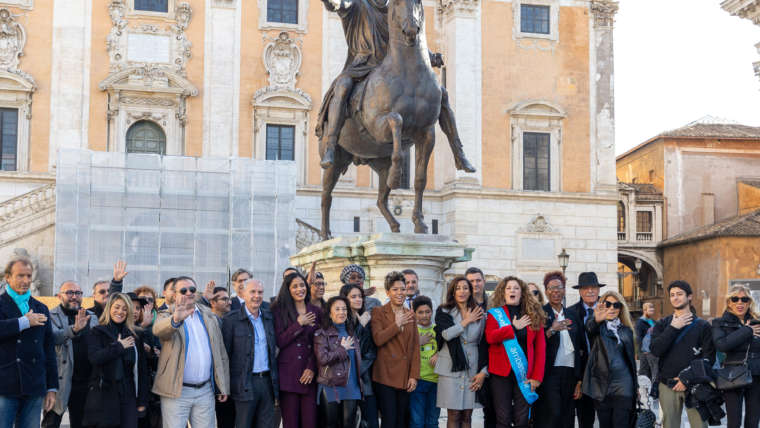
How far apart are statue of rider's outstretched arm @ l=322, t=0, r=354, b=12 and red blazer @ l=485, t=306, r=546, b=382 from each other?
3.54m

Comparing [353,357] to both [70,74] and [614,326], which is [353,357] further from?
[70,74]

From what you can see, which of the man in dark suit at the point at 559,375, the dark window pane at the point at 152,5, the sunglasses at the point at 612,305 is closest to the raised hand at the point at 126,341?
the man in dark suit at the point at 559,375

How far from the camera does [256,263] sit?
2692 centimetres

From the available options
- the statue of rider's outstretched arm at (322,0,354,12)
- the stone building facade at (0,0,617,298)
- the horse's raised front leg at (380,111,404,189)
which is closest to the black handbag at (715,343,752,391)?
the horse's raised front leg at (380,111,404,189)

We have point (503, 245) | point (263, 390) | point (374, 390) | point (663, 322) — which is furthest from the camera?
point (503, 245)

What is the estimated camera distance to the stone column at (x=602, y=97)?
1254 inches

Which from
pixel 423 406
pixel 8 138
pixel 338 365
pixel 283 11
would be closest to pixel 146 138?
pixel 8 138

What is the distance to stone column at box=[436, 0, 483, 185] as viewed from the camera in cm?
3058

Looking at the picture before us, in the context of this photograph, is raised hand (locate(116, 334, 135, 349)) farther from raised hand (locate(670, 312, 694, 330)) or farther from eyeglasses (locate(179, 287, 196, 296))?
raised hand (locate(670, 312, 694, 330))

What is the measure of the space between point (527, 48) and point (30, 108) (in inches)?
573

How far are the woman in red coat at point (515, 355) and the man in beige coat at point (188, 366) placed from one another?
207cm

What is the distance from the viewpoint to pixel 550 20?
31.9m

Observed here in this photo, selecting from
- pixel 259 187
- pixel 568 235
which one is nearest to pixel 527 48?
pixel 568 235

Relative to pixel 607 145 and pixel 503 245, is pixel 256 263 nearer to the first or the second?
pixel 503 245
